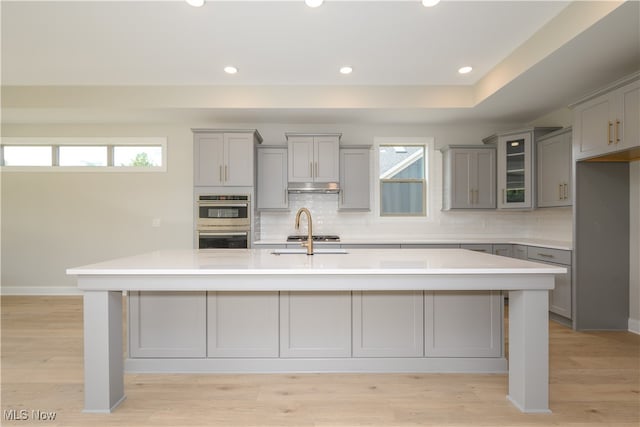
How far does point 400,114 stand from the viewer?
459 cm

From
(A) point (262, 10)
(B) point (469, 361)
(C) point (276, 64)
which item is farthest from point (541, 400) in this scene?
(C) point (276, 64)

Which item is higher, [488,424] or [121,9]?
[121,9]

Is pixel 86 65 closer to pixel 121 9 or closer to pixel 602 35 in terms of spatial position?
Answer: pixel 121 9

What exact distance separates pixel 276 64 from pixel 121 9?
1492 mm

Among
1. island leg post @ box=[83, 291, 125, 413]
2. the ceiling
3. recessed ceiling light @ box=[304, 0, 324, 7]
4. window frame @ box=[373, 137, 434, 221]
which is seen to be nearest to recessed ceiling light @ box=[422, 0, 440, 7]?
the ceiling

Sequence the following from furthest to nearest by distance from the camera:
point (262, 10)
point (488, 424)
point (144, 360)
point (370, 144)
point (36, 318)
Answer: point (370, 144), point (36, 318), point (262, 10), point (144, 360), point (488, 424)

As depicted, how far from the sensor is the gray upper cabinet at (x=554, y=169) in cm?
397

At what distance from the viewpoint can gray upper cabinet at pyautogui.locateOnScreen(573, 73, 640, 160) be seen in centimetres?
286

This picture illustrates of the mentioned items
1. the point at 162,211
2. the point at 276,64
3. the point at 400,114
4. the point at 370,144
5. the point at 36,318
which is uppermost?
the point at 276,64

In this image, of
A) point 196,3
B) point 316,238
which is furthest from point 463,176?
point 196,3

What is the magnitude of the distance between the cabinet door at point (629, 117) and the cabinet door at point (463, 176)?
1.93 m

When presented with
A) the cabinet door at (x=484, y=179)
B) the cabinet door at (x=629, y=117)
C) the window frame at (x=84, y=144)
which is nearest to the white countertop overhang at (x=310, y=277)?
the cabinet door at (x=629, y=117)

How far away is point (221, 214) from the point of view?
177 inches

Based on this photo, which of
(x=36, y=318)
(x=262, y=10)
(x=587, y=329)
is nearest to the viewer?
(x=262, y=10)
